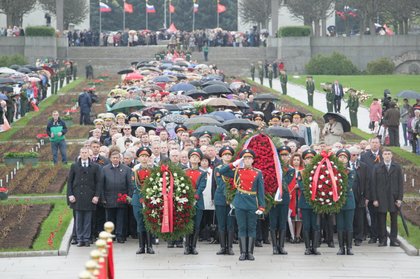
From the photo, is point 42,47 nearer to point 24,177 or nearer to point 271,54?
point 271,54

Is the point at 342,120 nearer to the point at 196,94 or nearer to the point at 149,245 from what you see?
the point at 149,245

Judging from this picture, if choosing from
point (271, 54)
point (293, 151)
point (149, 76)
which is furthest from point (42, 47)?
point (293, 151)

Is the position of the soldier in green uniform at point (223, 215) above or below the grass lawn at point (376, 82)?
above

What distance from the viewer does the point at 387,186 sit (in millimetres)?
21266

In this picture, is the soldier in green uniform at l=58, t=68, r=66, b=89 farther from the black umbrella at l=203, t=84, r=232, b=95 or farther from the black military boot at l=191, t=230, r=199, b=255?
the black military boot at l=191, t=230, r=199, b=255

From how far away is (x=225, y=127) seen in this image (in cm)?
2975

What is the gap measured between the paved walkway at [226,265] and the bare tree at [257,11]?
85914mm

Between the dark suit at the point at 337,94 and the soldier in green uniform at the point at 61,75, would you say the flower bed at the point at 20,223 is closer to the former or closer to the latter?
the dark suit at the point at 337,94

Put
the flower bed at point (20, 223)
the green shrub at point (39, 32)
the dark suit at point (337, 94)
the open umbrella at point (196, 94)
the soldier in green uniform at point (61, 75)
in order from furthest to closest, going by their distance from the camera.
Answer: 1. the green shrub at point (39, 32)
2. the soldier in green uniform at point (61, 75)
3. the dark suit at point (337, 94)
4. the open umbrella at point (196, 94)
5. the flower bed at point (20, 223)

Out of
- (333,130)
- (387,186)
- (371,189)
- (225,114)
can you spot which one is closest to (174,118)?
(225,114)

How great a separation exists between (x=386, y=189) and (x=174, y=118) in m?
11.1

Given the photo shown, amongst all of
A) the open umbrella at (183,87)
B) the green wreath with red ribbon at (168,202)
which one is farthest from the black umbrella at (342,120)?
the open umbrella at (183,87)

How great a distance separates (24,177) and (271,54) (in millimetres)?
58084

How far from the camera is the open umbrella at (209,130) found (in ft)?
88.6
